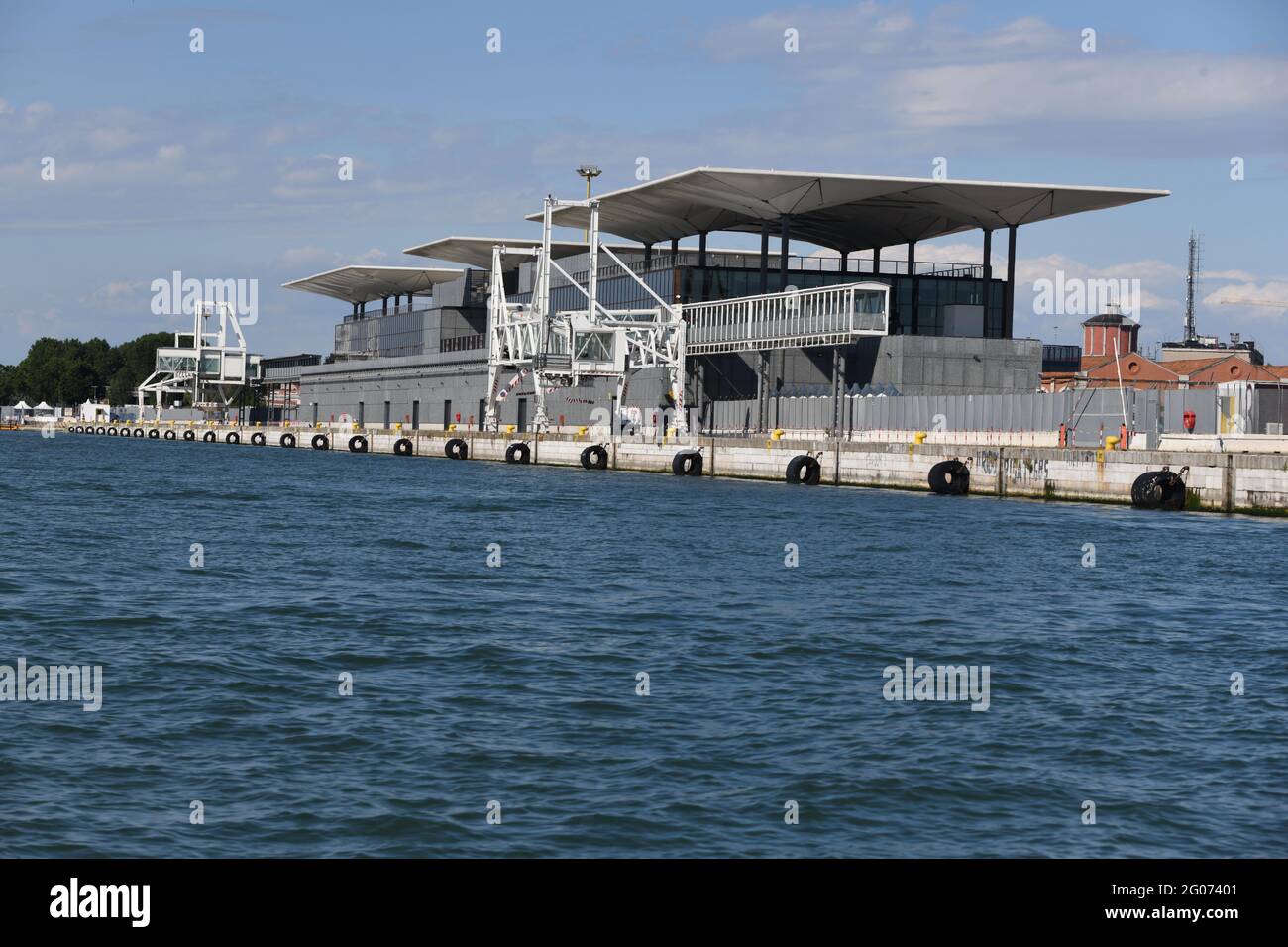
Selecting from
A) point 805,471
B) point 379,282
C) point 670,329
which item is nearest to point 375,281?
point 379,282

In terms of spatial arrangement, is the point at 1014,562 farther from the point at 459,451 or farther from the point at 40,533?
the point at 459,451

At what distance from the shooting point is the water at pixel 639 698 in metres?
13.5

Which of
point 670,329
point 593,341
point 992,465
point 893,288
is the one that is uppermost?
point 893,288

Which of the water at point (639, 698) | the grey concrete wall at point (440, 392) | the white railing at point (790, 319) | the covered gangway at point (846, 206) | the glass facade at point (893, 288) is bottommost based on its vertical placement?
the water at point (639, 698)

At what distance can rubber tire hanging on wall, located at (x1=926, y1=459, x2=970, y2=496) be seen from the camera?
63.2 metres

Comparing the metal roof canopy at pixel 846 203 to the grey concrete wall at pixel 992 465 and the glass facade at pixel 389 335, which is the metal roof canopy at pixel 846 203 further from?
the glass facade at pixel 389 335

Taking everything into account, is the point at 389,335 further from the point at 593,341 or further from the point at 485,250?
the point at 593,341

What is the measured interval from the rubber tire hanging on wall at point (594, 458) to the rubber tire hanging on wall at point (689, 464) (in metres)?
11.0

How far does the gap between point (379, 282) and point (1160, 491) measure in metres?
145

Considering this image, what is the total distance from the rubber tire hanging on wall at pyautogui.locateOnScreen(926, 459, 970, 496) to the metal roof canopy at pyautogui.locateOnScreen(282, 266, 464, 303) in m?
111

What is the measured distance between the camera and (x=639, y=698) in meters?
19.0

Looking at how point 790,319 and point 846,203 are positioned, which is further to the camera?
point 846,203

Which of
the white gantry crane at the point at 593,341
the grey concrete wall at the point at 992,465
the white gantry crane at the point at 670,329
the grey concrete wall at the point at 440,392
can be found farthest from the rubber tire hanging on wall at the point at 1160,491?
the grey concrete wall at the point at 440,392
